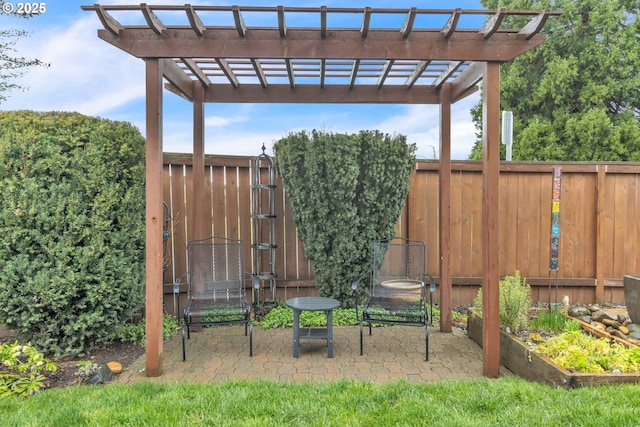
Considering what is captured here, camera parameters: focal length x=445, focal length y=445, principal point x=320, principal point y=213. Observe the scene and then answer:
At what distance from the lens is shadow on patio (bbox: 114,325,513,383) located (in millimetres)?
3480

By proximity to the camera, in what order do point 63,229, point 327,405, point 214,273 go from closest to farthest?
point 327,405 < point 63,229 < point 214,273

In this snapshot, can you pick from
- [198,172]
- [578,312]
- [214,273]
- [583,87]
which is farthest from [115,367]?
[583,87]

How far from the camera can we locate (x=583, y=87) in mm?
11594

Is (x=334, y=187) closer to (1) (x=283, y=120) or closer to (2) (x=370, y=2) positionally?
(1) (x=283, y=120)

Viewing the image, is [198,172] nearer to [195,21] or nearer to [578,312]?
[195,21]

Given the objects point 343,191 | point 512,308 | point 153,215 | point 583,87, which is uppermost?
point 583,87

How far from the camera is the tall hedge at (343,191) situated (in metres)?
4.93

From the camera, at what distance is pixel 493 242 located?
3529 millimetres

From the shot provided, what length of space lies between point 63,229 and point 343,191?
8.92 ft

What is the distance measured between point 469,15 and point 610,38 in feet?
36.3

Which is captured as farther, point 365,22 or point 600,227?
point 600,227

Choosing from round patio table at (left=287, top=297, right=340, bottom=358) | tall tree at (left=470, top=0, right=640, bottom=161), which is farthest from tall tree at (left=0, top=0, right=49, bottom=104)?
tall tree at (left=470, top=0, right=640, bottom=161)

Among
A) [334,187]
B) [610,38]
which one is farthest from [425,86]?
[610,38]

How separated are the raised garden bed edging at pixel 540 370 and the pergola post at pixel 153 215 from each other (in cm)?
281
